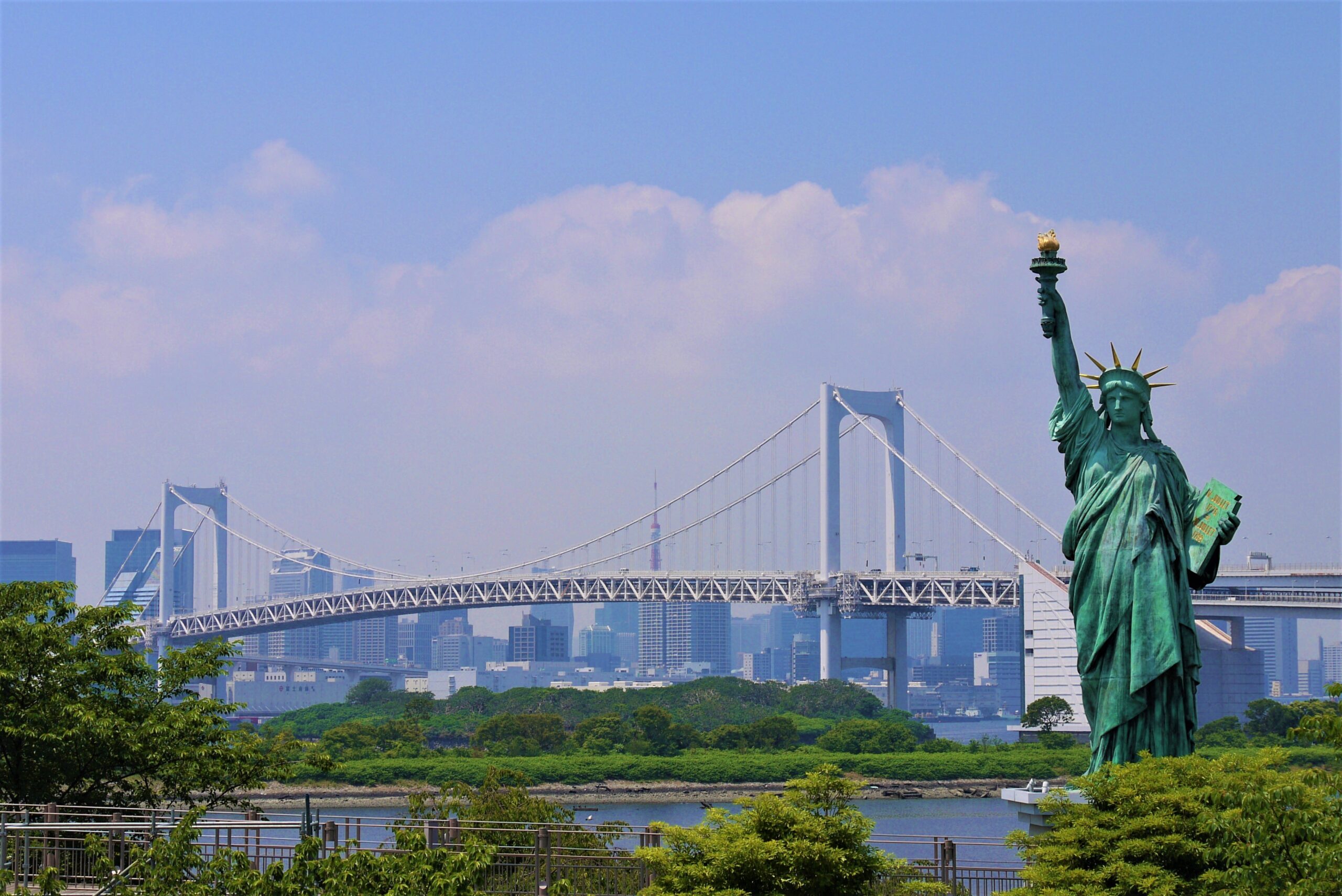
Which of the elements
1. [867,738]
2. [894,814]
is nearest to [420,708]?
[867,738]

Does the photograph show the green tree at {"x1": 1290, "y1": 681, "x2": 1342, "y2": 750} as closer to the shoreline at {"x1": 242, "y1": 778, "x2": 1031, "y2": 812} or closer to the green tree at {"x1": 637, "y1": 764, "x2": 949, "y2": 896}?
the green tree at {"x1": 637, "y1": 764, "x2": 949, "y2": 896}

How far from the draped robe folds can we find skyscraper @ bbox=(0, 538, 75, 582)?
7265 inches

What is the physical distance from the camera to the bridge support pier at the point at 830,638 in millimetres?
68062

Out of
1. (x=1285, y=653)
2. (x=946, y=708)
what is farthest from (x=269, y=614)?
(x=1285, y=653)

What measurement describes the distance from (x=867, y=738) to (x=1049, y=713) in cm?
566

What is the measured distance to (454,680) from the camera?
166625mm

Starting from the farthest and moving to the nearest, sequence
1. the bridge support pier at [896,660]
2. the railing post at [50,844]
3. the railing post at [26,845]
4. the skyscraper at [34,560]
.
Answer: the skyscraper at [34,560] < the bridge support pier at [896,660] < the railing post at [50,844] < the railing post at [26,845]

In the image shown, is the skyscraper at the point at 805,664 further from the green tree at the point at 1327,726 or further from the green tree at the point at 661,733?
the green tree at the point at 1327,726

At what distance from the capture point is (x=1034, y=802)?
1176cm

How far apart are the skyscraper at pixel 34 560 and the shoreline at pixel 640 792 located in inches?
5694

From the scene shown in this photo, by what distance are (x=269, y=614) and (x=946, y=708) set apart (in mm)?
102735

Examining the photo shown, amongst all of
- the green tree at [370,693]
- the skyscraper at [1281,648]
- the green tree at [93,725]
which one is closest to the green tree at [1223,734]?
the green tree at [370,693]

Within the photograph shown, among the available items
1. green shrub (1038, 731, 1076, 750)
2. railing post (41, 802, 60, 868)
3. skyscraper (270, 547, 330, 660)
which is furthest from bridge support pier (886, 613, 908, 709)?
skyscraper (270, 547, 330, 660)

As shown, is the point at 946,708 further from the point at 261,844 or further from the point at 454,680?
the point at 261,844
